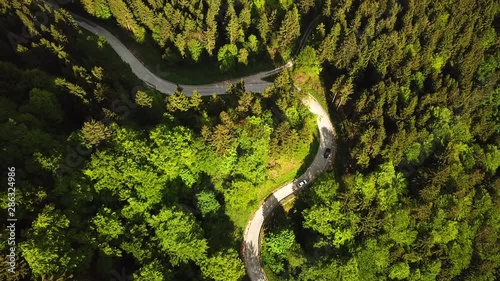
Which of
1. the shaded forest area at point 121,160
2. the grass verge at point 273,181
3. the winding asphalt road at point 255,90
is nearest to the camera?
the shaded forest area at point 121,160

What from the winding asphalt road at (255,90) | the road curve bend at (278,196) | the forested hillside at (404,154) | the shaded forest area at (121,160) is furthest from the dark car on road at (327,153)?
the shaded forest area at (121,160)

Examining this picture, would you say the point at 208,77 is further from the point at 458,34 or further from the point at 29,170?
the point at 458,34

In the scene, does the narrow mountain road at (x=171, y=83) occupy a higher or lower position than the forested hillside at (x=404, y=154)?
higher

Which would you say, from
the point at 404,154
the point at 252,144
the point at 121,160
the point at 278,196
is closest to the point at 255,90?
the point at 252,144

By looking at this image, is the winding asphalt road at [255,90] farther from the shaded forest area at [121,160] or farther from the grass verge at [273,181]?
the shaded forest area at [121,160]

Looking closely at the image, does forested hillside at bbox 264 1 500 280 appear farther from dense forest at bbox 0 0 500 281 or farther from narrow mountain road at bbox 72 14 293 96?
narrow mountain road at bbox 72 14 293 96

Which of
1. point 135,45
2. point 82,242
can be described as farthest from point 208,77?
point 82,242
